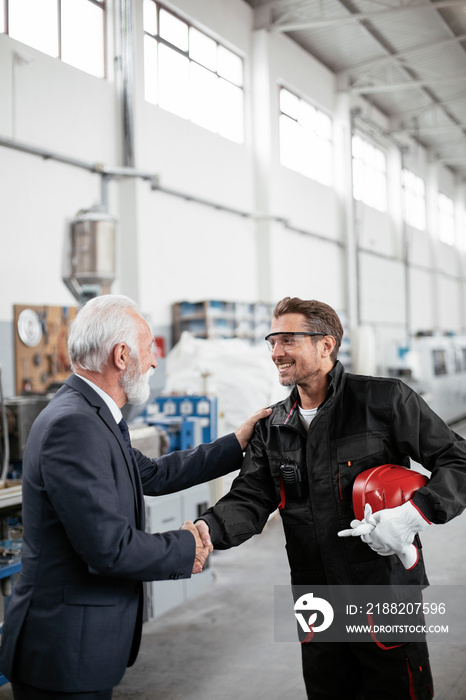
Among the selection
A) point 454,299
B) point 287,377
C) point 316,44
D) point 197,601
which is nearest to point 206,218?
point 316,44

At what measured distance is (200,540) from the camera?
78.7 inches

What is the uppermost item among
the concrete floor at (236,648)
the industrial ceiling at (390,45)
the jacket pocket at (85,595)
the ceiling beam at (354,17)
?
the industrial ceiling at (390,45)

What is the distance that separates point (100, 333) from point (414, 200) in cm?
1810

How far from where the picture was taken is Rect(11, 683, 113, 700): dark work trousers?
1.70 metres

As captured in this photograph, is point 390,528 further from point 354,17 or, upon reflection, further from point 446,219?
point 446,219

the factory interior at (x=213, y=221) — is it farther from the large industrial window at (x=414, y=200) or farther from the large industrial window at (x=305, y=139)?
the large industrial window at (x=414, y=200)

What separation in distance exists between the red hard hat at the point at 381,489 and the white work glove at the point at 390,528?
27 millimetres

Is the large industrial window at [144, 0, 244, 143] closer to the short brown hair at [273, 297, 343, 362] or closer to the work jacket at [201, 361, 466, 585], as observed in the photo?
the short brown hair at [273, 297, 343, 362]

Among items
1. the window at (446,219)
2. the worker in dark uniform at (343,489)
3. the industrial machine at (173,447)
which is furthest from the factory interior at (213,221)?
the window at (446,219)

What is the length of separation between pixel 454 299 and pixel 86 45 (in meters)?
16.8

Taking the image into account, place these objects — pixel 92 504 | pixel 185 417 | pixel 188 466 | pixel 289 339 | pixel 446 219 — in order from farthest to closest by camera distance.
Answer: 1. pixel 446 219
2. pixel 185 417
3. pixel 188 466
4. pixel 289 339
5. pixel 92 504

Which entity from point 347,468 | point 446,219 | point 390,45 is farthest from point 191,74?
point 446,219

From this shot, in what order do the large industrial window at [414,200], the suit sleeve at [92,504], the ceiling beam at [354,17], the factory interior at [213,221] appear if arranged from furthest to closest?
1. the large industrial window at [414,200]
2. the ceiling beam at [354,17]
3. the factory interior at [213,221]
4. the suit sleeve at [92,504]

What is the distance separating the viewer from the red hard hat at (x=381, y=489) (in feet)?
6.45
